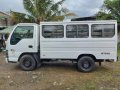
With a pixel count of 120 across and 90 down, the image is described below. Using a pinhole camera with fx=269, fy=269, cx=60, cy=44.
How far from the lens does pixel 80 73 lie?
12.5 m

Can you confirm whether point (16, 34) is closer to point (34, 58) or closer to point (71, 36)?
point (34, 58)

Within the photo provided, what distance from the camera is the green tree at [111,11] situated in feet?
91.0

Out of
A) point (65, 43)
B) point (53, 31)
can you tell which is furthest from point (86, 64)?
point (53, 31)

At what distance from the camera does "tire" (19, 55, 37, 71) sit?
13.0 meters

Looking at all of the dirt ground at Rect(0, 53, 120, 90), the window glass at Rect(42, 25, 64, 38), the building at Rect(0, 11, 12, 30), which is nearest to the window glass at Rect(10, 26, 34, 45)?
the window glass at Rect(42, 25, 64, 38)

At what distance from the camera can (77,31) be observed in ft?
41.0

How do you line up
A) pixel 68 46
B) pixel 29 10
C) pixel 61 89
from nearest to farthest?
pixel 61 89 → pixel 68 46 → pixel 29 10

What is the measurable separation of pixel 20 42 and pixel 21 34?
39cm

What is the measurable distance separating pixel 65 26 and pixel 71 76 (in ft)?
7.91

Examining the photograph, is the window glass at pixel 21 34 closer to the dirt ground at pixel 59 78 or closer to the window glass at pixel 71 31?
the dirt ground at pixel 59 78

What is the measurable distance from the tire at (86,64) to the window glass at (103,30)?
116 cm

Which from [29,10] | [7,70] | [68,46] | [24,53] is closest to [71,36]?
[68,46]

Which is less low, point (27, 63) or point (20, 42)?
point (20, 42)

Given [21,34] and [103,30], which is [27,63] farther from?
[103,30]
